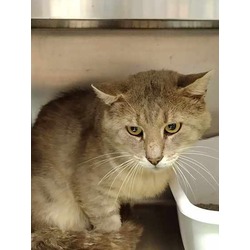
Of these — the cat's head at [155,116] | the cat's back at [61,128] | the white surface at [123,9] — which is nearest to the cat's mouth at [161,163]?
the cat's head at [155,116]

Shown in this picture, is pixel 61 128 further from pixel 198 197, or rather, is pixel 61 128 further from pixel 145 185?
pixel 198 197

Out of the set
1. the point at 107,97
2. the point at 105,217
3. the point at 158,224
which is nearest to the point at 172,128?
the point at 107,97

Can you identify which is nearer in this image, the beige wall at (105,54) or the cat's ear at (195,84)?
the cat's ear at (195,84)

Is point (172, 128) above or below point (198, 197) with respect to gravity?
above

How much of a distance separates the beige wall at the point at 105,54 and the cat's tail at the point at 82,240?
434mm

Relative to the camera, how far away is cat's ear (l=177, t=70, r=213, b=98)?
1098 mm

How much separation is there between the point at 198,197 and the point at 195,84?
0.41 metres

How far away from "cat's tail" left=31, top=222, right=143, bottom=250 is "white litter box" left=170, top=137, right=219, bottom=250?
0.43ft

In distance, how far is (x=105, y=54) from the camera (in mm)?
1550

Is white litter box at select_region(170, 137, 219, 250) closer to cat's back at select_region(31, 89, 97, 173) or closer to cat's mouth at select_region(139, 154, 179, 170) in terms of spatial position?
cat's mouth at select_region(139, 154, 179, 170)

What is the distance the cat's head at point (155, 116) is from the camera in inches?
44.5

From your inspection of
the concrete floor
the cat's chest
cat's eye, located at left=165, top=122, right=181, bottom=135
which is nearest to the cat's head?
cat's eye, located at left=165, top=122, right=181, bottom=135

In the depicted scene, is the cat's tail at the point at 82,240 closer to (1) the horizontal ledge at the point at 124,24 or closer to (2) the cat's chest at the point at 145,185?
(2) the cat's chest at the point at 145,185
